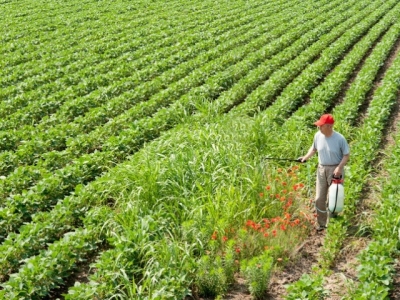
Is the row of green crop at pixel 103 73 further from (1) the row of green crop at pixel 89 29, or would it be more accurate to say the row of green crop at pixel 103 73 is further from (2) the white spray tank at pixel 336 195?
(2) the white spray tank at pixel 336 195

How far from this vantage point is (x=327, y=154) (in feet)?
25.1

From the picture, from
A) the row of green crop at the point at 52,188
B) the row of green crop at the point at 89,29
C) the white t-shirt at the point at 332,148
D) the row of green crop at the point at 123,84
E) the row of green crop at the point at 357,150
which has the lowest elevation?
the row of green crop at the point at 357,150

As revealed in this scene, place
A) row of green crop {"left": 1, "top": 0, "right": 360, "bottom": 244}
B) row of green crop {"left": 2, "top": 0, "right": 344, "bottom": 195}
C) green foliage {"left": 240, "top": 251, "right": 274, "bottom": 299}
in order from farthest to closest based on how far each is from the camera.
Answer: row of green crop {"left": 2, "top": 0, "right": 344, "bottom": 195}, row of green crop {"left": 1, "top": 0, "right": 360, "bottom": 244}, green foliage {"left": 240, "top": 251, "right": 274, "bottom": 299}

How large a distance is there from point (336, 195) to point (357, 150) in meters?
3.11

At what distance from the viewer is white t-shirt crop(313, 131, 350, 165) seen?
7590mm

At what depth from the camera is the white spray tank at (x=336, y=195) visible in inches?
291

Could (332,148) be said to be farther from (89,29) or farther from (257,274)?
(89,29)

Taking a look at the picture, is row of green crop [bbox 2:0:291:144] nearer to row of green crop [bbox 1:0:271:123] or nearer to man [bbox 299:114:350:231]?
row of green crop [bbox 1:0:271:123]

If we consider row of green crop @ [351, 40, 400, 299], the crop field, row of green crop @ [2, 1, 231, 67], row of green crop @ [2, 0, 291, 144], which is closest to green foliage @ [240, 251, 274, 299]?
the crop field

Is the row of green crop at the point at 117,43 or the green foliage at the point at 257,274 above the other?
the row of green crop at the point at 117,43

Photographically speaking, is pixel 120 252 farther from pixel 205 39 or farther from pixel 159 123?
pixel 205 39

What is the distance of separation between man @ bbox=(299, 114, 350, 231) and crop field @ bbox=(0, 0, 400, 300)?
44 centimetres

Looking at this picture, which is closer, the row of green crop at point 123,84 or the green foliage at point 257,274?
the green foliage at point 257,274

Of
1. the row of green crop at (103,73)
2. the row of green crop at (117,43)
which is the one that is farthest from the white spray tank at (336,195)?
the row of green crop at (117,43)
